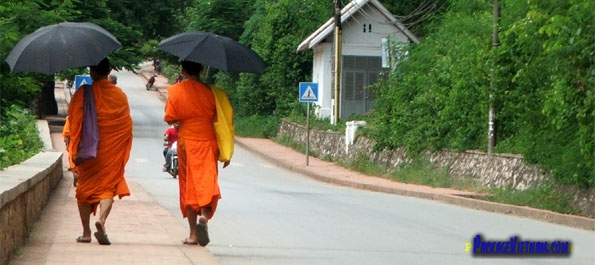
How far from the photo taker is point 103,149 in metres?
11.4

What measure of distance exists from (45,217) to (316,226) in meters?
3.65

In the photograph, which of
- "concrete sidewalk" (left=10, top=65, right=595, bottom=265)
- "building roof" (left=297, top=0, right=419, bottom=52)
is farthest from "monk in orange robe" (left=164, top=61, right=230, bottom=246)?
"building roof" (left=297, top=0, right=419, bottom=52)

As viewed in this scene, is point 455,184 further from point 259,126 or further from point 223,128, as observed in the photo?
point 259,126

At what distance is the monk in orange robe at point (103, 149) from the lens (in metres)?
11.4

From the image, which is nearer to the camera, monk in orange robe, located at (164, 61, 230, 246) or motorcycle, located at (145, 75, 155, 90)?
monk in orange robe, located at (164, 61, 230, 246)

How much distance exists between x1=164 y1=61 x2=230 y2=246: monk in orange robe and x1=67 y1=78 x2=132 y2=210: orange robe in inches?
21.4

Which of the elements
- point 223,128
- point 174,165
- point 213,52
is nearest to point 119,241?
point 223,128

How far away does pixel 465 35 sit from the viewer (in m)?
32.1

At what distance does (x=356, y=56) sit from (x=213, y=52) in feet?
129

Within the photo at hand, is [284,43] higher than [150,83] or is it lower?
higher

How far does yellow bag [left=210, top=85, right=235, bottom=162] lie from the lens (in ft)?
38.8

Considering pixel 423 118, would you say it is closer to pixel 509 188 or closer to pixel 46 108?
pixel 509 188

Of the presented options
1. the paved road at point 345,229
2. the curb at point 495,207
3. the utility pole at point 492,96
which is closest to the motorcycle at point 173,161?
the paved road at point 345,229

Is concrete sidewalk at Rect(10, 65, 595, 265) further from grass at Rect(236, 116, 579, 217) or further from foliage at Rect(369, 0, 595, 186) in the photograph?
foliage at Rect(369, 0, 595, 186)
